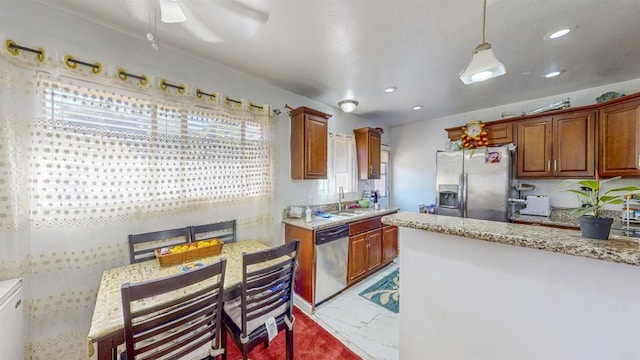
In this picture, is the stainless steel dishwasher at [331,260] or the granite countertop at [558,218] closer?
the stainless steel dishwasher at [331,260]

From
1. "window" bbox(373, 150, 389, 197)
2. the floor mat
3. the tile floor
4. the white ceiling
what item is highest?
the white ceiling

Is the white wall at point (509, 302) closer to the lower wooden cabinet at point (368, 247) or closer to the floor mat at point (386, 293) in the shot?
the floor mat at point (386, 293)

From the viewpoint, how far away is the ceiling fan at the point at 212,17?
143cm

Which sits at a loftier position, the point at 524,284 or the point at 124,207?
the point at 124,207

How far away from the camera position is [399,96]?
3143mm

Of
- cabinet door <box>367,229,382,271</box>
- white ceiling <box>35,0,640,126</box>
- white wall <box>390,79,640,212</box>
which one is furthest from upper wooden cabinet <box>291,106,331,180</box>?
white wall <box>390,79,640,212</box>

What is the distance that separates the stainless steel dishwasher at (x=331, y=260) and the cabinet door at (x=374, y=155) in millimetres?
1457

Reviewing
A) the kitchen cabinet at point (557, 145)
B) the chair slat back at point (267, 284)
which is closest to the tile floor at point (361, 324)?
the chair slat back at point (267, 284)

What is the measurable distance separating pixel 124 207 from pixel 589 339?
281 centimetres

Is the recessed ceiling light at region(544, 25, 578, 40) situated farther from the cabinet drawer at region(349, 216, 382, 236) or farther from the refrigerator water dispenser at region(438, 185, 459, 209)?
the cabinet drawer at region(349, 216, 382, 236)

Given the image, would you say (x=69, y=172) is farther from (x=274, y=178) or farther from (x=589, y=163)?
(x=589, y=163)

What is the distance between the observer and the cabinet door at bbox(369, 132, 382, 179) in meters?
3.90

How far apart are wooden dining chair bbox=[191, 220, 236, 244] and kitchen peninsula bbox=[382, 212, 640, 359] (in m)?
1.70

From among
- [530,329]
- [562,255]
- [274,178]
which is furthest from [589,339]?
[274,178]
